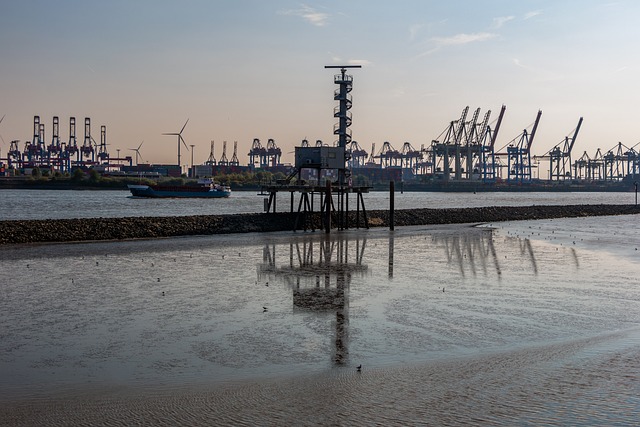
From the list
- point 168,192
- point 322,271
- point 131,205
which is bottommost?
point 322,271

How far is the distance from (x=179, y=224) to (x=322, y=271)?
57.2 feet

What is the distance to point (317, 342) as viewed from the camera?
12453 millimetres

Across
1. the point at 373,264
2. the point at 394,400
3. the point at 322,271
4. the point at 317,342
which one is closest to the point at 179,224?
the point at 373,264

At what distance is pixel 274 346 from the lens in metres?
12.1

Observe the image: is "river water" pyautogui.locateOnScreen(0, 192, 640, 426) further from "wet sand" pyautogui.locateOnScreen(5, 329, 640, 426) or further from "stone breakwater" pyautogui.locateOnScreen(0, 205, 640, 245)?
"stone breakwater" pyautogui.locateOnScreen(0, 205, 640, 245)

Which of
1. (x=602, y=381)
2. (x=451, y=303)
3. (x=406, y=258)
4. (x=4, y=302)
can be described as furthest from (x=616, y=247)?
(x=4, y=302)

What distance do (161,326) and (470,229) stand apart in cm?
3338

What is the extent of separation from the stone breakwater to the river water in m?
7.58

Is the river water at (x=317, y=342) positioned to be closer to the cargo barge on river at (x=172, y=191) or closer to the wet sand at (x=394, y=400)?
the wet sand at (x=394, y=400)

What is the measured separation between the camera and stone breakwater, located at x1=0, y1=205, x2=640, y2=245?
32469mm

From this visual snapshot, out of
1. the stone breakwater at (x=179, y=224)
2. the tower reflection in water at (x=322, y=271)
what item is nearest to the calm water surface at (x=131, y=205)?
the stone breakwater at (x=179, y=224)

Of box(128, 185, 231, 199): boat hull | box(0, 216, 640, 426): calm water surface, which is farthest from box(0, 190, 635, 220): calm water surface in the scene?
box(0, 216, 640, 426): calm water surface

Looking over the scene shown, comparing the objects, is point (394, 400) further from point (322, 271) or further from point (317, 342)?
point (322, 271)

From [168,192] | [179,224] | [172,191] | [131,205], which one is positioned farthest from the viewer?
[172,191]
